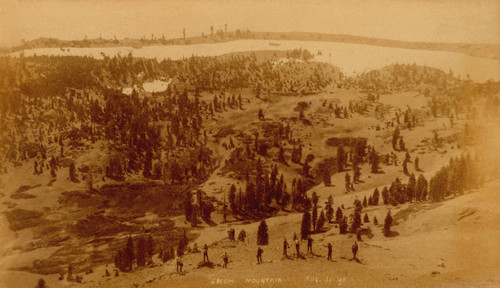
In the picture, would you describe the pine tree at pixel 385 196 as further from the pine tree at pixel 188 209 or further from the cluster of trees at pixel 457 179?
the pine tree at pixel 188 209

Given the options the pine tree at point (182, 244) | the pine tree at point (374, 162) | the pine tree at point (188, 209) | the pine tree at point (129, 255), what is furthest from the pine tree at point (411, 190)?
the pine tree at point (129, 255)

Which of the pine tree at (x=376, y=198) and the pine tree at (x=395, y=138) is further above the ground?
the pine tree at (x=395, y=138)

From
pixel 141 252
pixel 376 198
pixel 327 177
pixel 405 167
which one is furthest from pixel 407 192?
pixel 141 252

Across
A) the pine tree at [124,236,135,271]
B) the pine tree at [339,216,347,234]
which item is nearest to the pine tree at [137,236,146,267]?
the pine tree at [124,236,135,271]

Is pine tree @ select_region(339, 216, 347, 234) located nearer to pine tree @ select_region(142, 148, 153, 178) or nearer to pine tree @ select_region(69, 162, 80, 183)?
pine tree @ select_region(142, 148, 153, 178)

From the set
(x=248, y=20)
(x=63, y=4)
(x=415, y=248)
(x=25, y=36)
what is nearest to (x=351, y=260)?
(x=415, y=248)
